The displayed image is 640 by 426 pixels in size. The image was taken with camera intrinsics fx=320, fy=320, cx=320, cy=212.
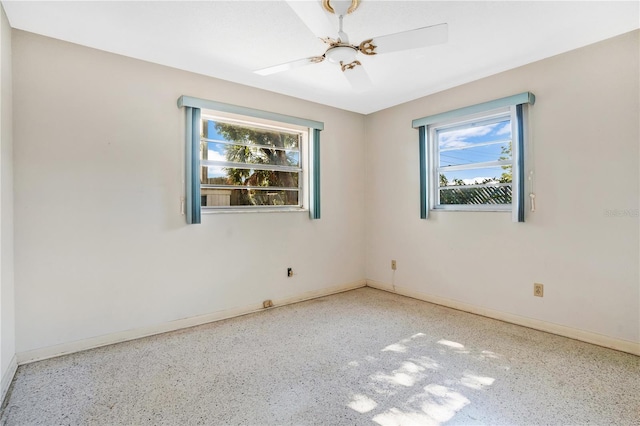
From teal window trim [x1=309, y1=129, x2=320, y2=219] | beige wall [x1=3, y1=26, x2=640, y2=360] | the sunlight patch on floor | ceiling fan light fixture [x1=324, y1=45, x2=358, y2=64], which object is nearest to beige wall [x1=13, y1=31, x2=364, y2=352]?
beige wall [x1=3, y1=26, x2=640, y2=360]

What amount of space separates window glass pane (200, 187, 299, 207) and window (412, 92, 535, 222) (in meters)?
1.57

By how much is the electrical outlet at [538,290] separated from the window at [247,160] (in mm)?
2285

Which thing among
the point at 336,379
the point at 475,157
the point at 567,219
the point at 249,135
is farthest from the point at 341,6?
the point at 567,219

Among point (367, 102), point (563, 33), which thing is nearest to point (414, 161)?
point (367, 102)

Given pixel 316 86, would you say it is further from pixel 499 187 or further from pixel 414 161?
pixel 499 187

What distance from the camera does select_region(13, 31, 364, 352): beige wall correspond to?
2312 mm

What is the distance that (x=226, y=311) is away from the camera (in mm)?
3213

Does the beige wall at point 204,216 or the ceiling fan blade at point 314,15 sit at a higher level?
the ceiling fan blade at point 314,15

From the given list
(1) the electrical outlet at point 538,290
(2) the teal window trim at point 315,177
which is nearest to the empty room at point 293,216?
(1) the electrical outlet at point 538,290

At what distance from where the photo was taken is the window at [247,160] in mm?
2961

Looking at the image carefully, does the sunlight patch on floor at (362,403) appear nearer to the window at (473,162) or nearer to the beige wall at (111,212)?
the beige wall at (111,212)

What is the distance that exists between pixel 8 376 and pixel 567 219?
4.18 meters

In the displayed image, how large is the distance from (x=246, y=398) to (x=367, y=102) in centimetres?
332

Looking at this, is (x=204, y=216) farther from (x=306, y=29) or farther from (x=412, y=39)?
(x=412, y=39)
